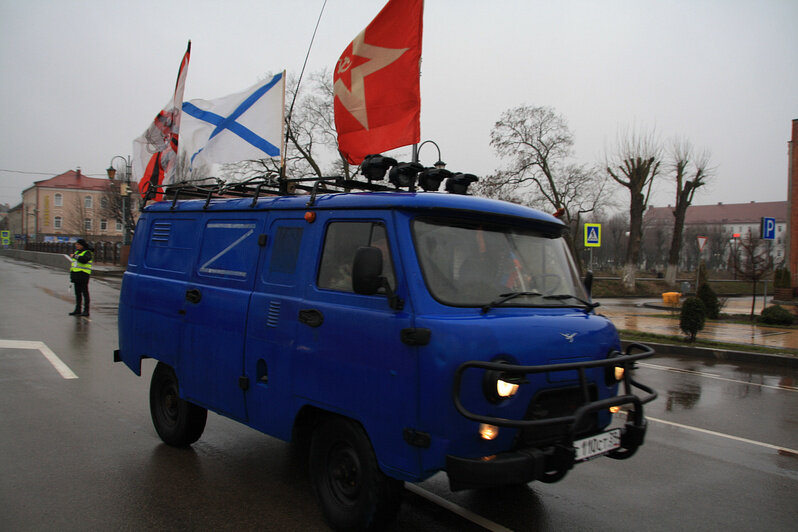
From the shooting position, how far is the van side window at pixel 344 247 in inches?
145

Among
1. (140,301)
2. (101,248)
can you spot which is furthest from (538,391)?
(101,248)

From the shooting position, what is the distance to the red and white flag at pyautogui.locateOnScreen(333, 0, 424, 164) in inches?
251

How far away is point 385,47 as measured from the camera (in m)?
6.60

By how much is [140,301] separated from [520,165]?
3089cm

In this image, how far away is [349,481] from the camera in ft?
12.2

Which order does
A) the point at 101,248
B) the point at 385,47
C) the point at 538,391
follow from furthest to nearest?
the point at 101,248 → the point at 385,47 → the point at 538,391

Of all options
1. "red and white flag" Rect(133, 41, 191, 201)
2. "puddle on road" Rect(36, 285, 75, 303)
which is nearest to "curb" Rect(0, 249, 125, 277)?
"puddle on road" Rect(36, 285, 75, 303)

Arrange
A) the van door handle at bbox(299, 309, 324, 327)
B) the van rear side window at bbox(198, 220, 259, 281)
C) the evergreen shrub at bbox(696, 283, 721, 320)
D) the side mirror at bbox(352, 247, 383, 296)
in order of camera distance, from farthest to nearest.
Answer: the evergreen shrub at bbox(696, 283, 721, 320), the van rear side window at bbox(198, 220, 259, 281), the van door handle at bbox(299, 309, 324, 327), the side mirror at bbox(352, 247, 383, 296)

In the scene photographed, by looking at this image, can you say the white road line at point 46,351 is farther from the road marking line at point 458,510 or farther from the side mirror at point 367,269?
the side mirror at point 367,269

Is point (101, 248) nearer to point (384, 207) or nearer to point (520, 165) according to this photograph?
point (520, 165)

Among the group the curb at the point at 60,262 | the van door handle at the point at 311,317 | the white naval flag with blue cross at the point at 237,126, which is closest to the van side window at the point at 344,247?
the van door handle at the point at 311,317

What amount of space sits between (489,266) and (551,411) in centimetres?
100

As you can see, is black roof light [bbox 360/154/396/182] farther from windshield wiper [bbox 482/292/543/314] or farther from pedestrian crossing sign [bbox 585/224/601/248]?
pedestrian crossing sign [bbox 585/224/601/248]

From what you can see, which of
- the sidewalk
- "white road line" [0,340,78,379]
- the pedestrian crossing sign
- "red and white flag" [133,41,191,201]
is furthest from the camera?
the pedestrian crossing sign
